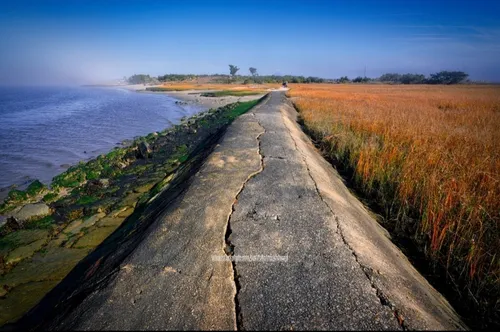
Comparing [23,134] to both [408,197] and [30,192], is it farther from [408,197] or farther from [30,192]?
[408,197]

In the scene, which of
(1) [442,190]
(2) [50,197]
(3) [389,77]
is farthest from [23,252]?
(3) [389,77]

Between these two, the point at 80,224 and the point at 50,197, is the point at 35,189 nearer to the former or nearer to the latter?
the point at 50,197

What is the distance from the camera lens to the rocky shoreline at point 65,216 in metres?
4.34

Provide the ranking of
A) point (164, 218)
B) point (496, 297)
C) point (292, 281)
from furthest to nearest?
1. point (164, 218)
2. point (496, 297)
3. point (292, 281)

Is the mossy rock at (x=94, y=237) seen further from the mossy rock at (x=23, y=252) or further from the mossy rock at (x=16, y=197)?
the mossy rock at (x=16, y=197)

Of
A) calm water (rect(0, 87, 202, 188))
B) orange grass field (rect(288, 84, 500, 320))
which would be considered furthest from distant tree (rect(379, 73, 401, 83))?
orange grass field (rect(288, 84, 500, 320))

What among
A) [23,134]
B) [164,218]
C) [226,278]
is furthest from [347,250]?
[23,134]

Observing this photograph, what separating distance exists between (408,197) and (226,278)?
149 inches

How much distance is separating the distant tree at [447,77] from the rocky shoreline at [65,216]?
85668mm

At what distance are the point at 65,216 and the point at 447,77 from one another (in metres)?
96.8

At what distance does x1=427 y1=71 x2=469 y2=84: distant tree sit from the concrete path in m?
87.2

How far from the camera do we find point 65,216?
646 cm

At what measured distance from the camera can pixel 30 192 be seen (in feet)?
26.1

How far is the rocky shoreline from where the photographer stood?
4336mm
